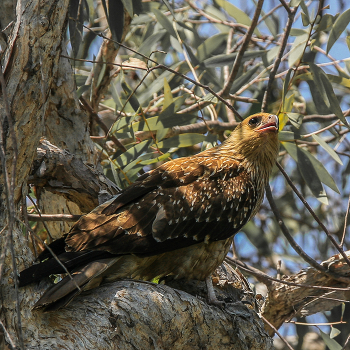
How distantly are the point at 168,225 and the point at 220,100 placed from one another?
0.93 m

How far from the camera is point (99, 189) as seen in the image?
138 inches

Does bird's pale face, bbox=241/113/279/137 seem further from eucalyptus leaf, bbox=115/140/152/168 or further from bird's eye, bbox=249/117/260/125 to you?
eucalyptus leaf, bbox=115/140/152/168

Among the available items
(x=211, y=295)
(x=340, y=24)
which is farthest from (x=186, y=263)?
(x=340, y=24)

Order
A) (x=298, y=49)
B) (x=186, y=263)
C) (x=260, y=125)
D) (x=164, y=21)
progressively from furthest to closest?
(x=164, y=21) < (x=298, y=49) < (x=260, y=125) < (x=186, y=263)

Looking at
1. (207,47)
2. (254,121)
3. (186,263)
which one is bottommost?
(186,263)

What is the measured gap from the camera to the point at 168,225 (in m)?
3.02

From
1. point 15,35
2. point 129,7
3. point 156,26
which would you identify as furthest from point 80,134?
point 156,26

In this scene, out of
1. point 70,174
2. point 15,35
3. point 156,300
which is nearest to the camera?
point 15,35

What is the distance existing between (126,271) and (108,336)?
0.59 m

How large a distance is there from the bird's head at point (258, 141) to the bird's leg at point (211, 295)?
0.99 m

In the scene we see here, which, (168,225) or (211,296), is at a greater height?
(168,225)

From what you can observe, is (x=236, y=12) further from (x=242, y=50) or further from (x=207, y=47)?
(x=242, y=50)

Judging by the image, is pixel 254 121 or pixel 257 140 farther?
pixel 254 121

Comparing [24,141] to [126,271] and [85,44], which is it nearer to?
[126,271]
